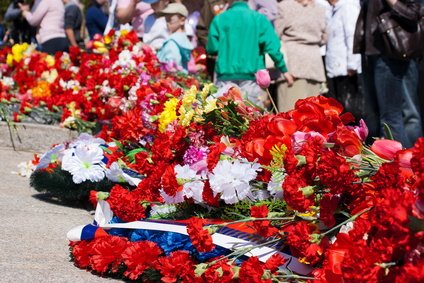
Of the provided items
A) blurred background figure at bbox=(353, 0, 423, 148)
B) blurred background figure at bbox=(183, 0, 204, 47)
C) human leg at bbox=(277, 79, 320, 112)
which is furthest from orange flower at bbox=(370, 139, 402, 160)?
blurred background figure at bbox=(183, 0, 204, 47)

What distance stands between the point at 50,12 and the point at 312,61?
12.7ft

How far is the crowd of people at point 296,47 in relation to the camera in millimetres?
5469

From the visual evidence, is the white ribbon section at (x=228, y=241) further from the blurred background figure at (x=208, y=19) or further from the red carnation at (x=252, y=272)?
the blurred background figure at (x=208, y=19)

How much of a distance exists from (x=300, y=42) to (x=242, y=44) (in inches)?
39.5

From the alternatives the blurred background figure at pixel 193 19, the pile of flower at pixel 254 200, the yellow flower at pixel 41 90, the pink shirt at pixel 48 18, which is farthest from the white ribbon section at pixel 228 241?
the pink shirt at pixel 48 18

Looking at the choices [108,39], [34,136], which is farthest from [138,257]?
[108,39]

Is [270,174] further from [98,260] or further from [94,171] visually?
[94,171]

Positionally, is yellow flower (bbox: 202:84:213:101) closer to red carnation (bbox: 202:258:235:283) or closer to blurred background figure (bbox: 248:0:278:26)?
red carnation (bbox: 202:258:235:283)

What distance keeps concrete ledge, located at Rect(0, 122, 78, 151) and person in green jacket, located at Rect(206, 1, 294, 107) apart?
1.60 m

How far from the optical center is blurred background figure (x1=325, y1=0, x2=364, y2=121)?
7.73 meters

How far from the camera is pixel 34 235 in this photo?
3740mm

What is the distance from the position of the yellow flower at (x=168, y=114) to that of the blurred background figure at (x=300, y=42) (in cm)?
383

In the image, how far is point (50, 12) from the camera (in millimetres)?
9766

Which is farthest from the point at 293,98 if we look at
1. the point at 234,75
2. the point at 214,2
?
the point at 214,2
